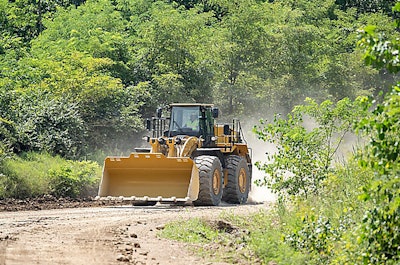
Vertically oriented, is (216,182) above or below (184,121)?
below

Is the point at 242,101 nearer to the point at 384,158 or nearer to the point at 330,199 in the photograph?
the point at 330,199

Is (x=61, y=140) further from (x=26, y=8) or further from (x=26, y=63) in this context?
(x=26, y=8)

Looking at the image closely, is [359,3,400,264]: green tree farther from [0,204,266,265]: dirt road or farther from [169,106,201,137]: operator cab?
[169,106,201,137]: operator cab

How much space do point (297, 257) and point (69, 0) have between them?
48.6m

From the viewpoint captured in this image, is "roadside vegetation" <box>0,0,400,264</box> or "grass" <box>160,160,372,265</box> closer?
"roadside vegetation" <box>0,0,400,264</box>

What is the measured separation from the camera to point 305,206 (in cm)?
1405

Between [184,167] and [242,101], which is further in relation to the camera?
[242,101]

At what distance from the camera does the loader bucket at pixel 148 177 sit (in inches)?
832

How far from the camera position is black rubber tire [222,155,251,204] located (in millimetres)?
23859

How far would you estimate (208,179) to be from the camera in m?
21.5

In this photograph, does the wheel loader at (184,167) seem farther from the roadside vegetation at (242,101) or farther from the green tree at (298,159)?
the green tree at (298,159)

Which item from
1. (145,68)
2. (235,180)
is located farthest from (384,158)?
(145,68)

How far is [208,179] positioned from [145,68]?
1852cm

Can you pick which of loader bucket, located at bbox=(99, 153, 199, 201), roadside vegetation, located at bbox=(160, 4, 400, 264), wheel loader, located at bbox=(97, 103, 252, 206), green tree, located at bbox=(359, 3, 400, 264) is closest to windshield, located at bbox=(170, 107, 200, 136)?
wheel loader, located at bbox=(97, 103, 252, 206)
